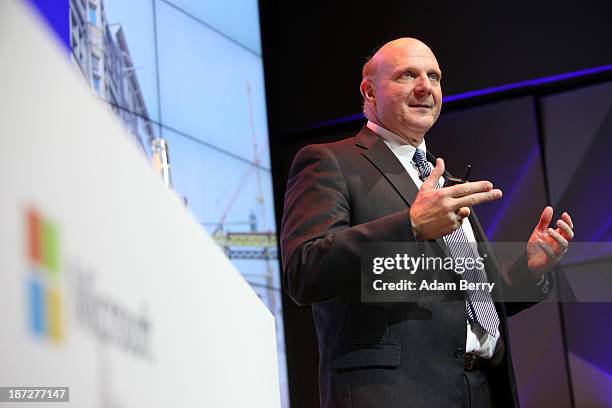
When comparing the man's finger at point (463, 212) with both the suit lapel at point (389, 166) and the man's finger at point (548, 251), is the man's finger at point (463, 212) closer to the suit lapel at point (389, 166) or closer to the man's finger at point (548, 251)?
the suit lapel at point (389, 166)

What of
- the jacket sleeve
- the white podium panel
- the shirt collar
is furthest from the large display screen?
the white podium panel

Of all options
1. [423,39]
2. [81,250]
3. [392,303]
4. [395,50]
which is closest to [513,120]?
[423,39]

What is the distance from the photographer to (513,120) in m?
3.81

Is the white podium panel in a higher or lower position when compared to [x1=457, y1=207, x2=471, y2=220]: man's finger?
lower

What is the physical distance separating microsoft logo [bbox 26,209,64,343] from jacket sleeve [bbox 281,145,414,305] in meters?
1.18

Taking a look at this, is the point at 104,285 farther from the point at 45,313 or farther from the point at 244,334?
the point at 244,334

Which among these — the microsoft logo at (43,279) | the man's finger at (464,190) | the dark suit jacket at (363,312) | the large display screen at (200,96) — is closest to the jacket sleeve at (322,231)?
the dark suit jacket at (363,312)

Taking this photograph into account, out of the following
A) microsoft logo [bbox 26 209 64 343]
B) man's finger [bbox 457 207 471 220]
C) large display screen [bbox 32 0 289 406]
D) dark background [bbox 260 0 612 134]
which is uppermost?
dark background [bbox 260 0 612 134]

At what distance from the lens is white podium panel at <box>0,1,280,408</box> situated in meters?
0.47

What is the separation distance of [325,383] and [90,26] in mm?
1391

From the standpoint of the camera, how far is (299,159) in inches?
79.1

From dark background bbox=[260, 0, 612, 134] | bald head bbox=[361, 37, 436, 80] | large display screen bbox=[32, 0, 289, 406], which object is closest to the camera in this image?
bald head bbox=[361, 37, 436, 80]

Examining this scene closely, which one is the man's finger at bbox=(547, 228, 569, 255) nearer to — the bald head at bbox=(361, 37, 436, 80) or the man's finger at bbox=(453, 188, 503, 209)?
the man's finger at bbox=(453, 188, 503, 209)

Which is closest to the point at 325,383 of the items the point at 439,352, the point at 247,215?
the point at 439,352
